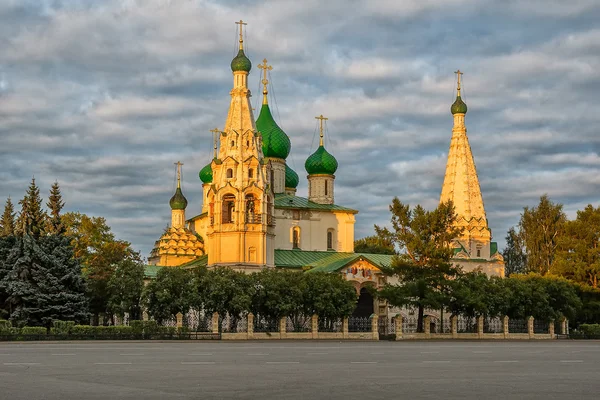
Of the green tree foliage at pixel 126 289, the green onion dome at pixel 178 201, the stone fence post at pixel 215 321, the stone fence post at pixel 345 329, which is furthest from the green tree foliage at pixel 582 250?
the green onion dome at pixel 178 201

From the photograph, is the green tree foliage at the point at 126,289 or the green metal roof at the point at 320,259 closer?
the green tree foliage at the point at 126,289

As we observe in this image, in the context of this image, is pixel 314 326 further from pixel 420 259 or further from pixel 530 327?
pixel 530 327

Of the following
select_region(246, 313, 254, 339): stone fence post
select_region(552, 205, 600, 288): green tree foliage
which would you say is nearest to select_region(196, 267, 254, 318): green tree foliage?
select_region(246, 313, 254, 339): stone fence post

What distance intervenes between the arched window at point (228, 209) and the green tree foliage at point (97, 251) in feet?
25.2

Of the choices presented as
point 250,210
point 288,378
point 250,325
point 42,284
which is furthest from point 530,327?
point 288,378

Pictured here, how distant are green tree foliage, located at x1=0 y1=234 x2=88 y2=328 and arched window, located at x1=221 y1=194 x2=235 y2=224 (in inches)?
731

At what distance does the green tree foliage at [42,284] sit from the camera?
47.4 m

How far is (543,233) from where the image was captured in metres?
83.6

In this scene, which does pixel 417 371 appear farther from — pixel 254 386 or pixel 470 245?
pixel 470 245

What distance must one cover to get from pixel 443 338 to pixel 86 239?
3299 centimetres

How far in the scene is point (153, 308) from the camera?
50.0 meters

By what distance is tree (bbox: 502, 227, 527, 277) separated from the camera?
97731 mm

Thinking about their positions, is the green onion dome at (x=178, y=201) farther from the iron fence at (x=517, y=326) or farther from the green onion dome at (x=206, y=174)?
the iron fence at (x=517, y=326)

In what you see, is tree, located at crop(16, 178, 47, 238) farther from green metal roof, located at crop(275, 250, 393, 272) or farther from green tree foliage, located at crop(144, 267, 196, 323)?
green metal roof, located at crop(275, 250, 393, 272)
